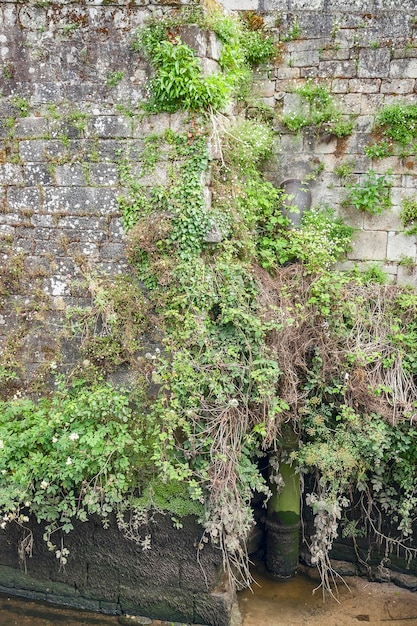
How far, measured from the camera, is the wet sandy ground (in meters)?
4.80

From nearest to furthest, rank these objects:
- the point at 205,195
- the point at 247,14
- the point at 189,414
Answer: the point at 189,414 → the point at 205,195 → the point at 247,14

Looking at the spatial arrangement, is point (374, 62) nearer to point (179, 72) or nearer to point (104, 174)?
point (179, 72)

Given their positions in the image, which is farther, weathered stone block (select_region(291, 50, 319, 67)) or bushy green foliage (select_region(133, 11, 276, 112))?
weathered stone block (select_region(291, 50, 319, 67))

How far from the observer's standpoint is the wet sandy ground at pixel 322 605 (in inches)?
189

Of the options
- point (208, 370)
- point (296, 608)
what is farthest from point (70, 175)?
point (296, 608)

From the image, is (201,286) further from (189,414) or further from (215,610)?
(215,610)

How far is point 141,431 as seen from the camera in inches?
173

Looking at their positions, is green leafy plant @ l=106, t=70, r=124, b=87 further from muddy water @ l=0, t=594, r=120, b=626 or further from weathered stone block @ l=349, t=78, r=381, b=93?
muddy water @ l=0, t=594, r=120, b=626

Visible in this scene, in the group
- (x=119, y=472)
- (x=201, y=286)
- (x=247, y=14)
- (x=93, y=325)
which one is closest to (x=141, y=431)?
(x=119, y=472)

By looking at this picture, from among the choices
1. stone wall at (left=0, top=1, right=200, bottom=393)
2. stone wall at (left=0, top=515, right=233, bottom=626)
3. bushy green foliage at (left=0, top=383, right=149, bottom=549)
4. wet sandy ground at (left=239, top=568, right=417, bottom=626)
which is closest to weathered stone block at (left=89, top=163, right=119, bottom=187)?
stone wall at (left=0, top=1, right=200, bottom=393)

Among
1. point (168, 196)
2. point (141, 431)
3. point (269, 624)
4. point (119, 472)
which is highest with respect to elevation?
point (168, 196)

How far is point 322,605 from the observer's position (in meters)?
5.00

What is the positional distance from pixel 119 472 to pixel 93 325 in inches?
45.4

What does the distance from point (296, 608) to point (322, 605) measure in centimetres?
24
